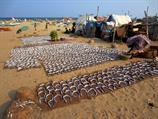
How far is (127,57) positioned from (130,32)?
7.40 meters

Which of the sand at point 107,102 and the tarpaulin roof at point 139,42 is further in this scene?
the tarpaulin roof at point 139,42

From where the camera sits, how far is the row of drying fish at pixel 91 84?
7372 millimetres

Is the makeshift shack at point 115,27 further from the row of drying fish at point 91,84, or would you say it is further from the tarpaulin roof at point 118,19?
the row of drying fish at point 91,84

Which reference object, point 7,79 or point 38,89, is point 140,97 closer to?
point 38,89

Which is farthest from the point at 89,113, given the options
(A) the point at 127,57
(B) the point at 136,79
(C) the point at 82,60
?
(A) the point at 127,57

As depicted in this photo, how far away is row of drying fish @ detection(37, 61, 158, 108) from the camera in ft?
24.2

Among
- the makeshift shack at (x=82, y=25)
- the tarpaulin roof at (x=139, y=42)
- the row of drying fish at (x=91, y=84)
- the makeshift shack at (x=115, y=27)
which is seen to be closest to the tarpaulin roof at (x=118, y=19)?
the makeshift shack at (x=115, y=27)

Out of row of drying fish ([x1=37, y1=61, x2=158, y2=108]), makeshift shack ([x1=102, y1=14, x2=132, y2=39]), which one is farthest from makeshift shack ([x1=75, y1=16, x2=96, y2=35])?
row of drying fish ([x1=37, y1=61, x2=158, y2=108])

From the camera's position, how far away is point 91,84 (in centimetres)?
849

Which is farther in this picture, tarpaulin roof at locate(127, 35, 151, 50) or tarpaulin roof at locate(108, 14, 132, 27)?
tarpaulin roof at locate(108, 14, 132, 27)

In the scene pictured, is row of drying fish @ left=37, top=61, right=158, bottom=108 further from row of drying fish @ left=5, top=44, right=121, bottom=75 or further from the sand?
row of drying fish @ left=5, top=44, right=121, bottom=75

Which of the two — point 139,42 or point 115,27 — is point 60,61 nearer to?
point 139,42

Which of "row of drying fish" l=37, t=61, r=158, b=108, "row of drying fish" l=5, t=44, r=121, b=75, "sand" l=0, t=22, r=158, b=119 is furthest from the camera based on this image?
→ "row of drying fish" l=5, t=44, r=121, b=75

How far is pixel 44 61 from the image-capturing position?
1262cm
